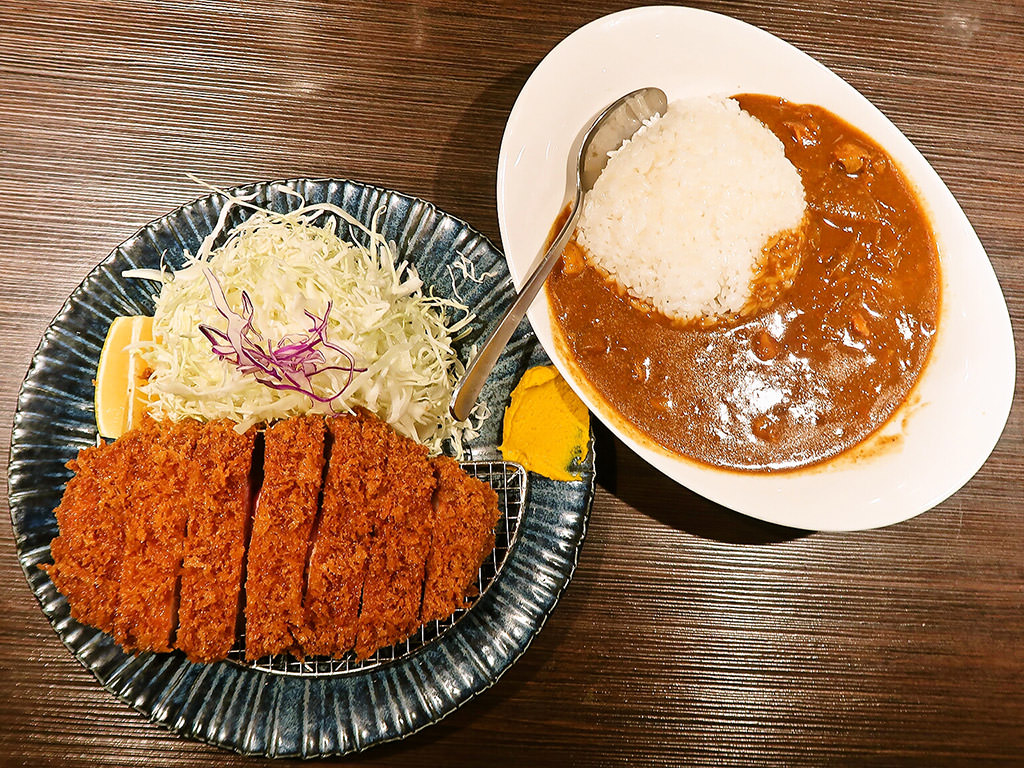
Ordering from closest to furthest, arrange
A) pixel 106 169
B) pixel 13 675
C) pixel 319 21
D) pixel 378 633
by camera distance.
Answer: pixel 378 633, pixel 13 675, pixel 106 169, pixel 319 21

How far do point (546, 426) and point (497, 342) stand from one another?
1.00ft

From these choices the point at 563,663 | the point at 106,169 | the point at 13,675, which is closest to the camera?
the point at 13,675

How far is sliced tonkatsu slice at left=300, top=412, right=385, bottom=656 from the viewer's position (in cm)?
155

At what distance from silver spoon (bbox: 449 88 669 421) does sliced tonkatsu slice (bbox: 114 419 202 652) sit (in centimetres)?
76

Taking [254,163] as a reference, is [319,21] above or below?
above

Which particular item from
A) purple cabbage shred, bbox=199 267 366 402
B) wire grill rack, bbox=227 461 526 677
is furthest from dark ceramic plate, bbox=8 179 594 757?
purple cabbage shred, bbox=199 267 366 402

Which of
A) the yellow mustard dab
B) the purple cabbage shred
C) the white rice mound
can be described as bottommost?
the yellow mustard dab

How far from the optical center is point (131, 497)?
62.9 inches

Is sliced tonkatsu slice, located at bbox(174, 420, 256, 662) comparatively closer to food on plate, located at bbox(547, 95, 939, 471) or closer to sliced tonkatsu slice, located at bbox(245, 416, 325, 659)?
sliced tonkatsu slice, located at bbox(245, 416, 325, 659)

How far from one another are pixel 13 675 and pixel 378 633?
1131mm

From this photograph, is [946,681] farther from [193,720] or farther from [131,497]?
Result: [131,497]

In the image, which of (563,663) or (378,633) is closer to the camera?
(378,633)

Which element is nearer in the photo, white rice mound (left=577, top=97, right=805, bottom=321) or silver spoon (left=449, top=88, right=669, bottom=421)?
silver spoon (left=449, top=88, right=669, bottom=421)

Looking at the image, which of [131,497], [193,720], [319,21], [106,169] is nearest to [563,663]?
[193,720]
